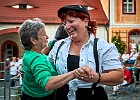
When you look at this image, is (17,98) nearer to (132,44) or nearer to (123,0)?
(132,44)

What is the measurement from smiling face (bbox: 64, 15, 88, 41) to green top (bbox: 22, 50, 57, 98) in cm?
28

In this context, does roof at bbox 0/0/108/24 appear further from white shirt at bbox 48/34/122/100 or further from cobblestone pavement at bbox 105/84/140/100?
white shirt at bbox 48/34/122/100

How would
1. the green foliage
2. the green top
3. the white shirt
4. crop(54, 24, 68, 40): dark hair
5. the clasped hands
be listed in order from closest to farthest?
the clasped hands < the green top < the white shirt < crop(54, 24, 68, 40): dark hair < the green foliage

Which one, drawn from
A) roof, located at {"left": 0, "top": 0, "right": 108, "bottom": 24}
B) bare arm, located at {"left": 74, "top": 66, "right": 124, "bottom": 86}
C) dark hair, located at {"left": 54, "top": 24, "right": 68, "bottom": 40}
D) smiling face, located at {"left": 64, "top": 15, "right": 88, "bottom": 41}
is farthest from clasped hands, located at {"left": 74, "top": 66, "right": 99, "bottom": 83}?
roof, located at {"left": 0, "top": 0, "right": 108, "bottom": 24}

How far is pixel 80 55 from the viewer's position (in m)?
2.98

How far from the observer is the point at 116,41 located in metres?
25.9

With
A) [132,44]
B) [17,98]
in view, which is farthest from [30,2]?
[17,98]

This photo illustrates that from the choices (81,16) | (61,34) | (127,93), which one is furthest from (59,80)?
(127,93)

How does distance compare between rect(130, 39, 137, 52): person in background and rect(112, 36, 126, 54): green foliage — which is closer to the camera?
rect(130, 39, 137, 52): person in background

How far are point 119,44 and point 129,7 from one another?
3.60m

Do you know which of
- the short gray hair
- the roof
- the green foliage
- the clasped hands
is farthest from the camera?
the roof

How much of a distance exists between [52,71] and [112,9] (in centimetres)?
2475

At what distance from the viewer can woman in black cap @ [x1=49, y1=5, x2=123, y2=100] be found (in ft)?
9.51

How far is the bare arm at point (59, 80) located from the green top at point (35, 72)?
33 mm
